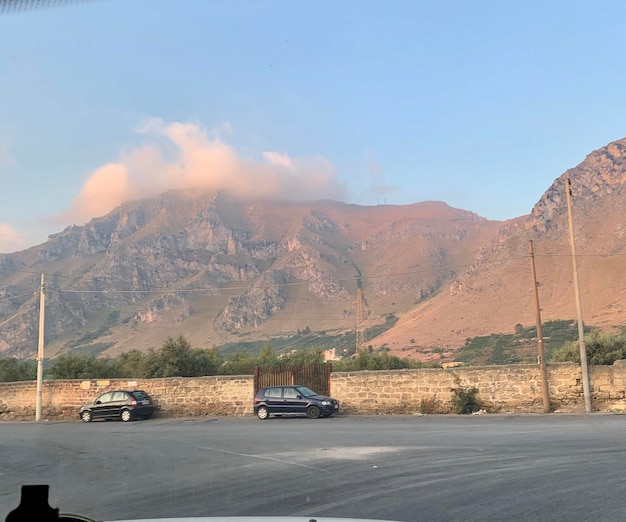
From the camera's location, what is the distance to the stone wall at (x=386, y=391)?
79.0 feet

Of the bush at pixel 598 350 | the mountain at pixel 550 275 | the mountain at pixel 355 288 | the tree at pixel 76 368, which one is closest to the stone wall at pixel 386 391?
the bush at pixel 598 350

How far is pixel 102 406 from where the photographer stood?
2912 centimetres

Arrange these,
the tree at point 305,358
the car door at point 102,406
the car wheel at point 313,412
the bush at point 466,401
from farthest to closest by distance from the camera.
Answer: the tree at point 305,358 → the car door at point 102,406 → the car wheel at point 313,412 → the bush at point 466,401

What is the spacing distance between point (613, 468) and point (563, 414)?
13620 millimetres

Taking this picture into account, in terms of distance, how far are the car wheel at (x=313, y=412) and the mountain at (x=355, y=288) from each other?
32817mm

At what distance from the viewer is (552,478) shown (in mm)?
9430

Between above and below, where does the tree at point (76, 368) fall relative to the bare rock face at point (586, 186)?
below

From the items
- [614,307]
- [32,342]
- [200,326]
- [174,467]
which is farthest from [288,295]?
[174,467]

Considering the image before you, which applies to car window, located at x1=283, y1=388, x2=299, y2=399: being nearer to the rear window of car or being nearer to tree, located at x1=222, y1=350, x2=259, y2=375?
the rear window of car

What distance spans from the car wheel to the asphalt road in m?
6.70

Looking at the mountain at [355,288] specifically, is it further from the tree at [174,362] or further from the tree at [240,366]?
the tree at [174,362]

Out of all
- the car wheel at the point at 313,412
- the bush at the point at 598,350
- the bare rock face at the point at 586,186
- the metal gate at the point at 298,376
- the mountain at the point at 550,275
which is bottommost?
the car wheel at the point at 313,412

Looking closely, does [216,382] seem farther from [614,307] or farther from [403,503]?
[614,307]

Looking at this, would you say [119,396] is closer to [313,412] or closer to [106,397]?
[106,397]
